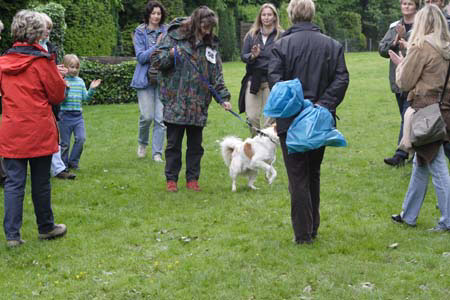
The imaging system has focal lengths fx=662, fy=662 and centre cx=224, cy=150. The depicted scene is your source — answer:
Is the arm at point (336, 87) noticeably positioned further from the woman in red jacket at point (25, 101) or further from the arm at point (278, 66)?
the woman in red jacket at point (25, 101)

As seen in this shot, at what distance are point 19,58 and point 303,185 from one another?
2.82 metres

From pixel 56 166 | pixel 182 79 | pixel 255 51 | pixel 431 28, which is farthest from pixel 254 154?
pixel 431 28

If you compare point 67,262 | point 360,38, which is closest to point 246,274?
point 67,262

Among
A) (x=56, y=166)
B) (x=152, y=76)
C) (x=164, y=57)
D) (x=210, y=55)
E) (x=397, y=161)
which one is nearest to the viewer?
(x=164, y=57)

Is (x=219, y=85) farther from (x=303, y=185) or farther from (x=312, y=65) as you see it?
(x=303, y=185)

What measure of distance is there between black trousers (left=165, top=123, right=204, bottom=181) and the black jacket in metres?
2.69

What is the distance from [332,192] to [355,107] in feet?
30.6

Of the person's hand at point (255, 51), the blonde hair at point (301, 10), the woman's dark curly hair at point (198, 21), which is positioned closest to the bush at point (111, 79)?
the person's hand at point (255, 51)

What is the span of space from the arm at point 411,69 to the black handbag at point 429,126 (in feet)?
0.88

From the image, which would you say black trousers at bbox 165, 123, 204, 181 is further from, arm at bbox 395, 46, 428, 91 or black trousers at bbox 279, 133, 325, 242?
arm at bbox 395, 46, 428, 91

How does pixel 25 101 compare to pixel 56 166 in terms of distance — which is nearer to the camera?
pixel 25 101

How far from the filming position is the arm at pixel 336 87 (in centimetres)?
577

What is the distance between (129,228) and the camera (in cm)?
706

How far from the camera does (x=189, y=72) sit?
320 inches
